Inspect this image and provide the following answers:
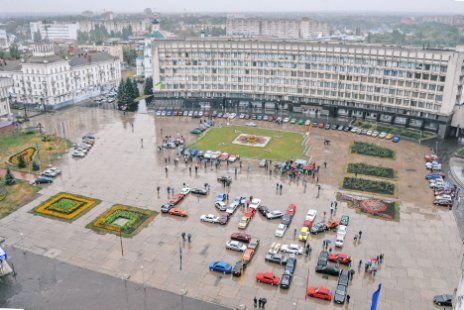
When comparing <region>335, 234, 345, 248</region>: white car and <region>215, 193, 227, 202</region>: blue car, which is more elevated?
<region>215, 193, 227, 202</region>: blue car

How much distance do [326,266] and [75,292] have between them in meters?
29.3

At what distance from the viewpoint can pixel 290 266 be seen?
169 ft

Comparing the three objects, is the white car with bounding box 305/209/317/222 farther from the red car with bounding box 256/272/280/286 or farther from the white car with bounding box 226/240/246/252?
the red car with bounding box 256/272/280/286

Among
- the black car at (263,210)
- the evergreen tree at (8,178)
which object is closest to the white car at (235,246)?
the black car at (263,210)

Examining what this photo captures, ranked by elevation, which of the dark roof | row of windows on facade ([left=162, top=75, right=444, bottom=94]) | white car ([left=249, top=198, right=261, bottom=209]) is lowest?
white car ([left=249, top=198, right=261, bottom=209])

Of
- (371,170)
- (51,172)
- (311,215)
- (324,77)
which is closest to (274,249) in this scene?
(311,215)

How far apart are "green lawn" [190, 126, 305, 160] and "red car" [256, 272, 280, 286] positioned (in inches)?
1651

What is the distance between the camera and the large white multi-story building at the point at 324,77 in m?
101

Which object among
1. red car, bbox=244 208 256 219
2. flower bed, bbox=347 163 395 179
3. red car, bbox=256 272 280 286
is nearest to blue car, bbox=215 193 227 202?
red car, bbox=244 208 256 219

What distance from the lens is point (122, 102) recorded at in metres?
128

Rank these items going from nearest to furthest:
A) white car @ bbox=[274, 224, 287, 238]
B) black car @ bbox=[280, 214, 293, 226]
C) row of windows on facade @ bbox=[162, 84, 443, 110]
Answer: white car @ bbox=[274, 224, 287, 238] → black car @ bbox=[280, 214, 293, 226] → row of windows on facade @ bbox=[162, 84, 443, 110]

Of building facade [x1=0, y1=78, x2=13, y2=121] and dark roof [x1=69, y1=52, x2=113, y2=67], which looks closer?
building facade [x1=0, y1=78, x2=13, y2=121]

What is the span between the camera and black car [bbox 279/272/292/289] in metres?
48.2

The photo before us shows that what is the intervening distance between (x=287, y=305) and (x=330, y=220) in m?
20.6
